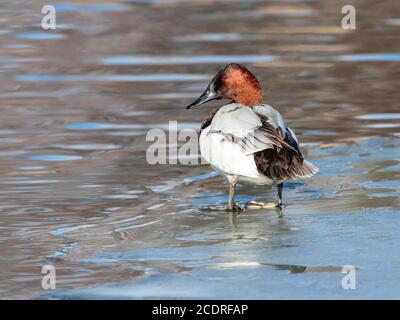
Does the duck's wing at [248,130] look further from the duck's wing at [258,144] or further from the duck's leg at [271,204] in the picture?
the duck's leg at [271,204]

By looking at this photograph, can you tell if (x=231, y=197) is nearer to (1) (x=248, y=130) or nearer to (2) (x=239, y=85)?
(1) (x=248, y=130)

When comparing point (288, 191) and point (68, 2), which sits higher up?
point (68, 2)

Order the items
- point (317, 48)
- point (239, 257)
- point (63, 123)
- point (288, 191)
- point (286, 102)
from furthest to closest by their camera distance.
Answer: point (317, 48)
point (286, 102)
point (63, 123)
point (288, 191)
point (239, 257)

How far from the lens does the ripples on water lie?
5.75 metres

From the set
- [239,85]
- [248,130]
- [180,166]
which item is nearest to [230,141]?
[248,130]

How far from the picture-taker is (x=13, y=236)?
674 cm

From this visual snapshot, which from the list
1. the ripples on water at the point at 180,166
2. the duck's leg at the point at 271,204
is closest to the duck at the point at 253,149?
the duck's leg at the point at 271,204

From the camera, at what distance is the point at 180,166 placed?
29.1 feet

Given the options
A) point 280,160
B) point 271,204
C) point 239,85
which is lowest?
point 271,204

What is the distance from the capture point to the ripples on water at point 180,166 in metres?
5.75

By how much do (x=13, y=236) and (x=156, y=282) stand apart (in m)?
1.53

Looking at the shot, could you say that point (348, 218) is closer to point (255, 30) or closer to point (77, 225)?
point (77, 225)
